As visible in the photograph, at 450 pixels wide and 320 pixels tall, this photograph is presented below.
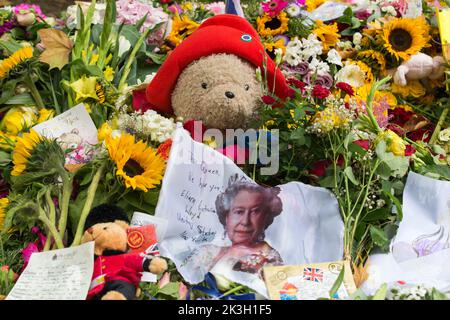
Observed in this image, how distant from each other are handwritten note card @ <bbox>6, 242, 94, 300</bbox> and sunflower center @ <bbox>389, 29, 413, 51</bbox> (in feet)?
5.07

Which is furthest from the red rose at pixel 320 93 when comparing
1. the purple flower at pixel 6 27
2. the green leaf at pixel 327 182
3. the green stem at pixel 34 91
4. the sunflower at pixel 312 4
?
the purple flower at pixel 6 27

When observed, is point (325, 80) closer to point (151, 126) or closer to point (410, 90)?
point (410, 90)

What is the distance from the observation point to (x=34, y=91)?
201 cm

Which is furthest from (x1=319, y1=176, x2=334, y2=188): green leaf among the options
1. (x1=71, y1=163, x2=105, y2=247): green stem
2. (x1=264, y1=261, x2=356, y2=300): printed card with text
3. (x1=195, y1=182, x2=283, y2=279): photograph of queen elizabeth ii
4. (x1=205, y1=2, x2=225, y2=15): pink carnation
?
(x1=205, y1=2, x2=225, y2=15): pink carnation

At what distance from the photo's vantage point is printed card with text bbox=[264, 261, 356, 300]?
1.29 metres

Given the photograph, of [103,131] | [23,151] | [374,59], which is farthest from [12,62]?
[374,59]

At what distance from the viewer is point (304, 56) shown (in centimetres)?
224

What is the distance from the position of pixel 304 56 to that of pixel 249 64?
1.80ft

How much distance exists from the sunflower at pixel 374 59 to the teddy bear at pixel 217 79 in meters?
0.68

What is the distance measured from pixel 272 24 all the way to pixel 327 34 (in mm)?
235

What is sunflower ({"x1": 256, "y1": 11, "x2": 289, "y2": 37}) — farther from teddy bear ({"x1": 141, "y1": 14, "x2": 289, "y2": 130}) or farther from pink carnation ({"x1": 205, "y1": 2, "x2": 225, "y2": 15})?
teddy bear ({"x1": 141, "y1": 14, "x2": 289, "y2": 130})

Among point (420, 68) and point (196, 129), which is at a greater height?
point (420, 68)

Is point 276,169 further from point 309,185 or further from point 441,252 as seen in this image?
point 441,252
